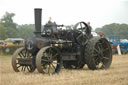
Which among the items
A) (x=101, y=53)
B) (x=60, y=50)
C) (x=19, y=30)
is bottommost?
(x=19, y=30)

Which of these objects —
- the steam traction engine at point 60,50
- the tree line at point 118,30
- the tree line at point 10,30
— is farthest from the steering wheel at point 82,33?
the tree line at point 118,30

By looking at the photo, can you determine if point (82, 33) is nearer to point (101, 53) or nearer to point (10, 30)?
point (101, 53)

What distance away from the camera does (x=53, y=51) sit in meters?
8.74

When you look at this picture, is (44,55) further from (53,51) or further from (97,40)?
(97,40)

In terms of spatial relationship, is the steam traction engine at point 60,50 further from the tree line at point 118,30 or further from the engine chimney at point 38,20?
the tree line at point 118,30

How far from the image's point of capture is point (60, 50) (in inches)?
384

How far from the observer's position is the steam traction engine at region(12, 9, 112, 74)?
28.4 feet

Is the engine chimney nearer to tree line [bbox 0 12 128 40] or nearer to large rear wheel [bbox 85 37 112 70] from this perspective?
large rear wheel [bbox 85 37 112 70]

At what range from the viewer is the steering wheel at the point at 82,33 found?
32.9 ft

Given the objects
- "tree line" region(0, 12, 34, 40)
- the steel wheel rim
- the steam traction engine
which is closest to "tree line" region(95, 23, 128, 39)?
"tree line" region(0, 12, 34, 40)

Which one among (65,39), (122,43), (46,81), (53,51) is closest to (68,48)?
(65,39)

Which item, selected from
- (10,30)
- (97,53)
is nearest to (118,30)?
(10,30)

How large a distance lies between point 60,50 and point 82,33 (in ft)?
3.76

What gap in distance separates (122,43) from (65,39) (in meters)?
14.8
